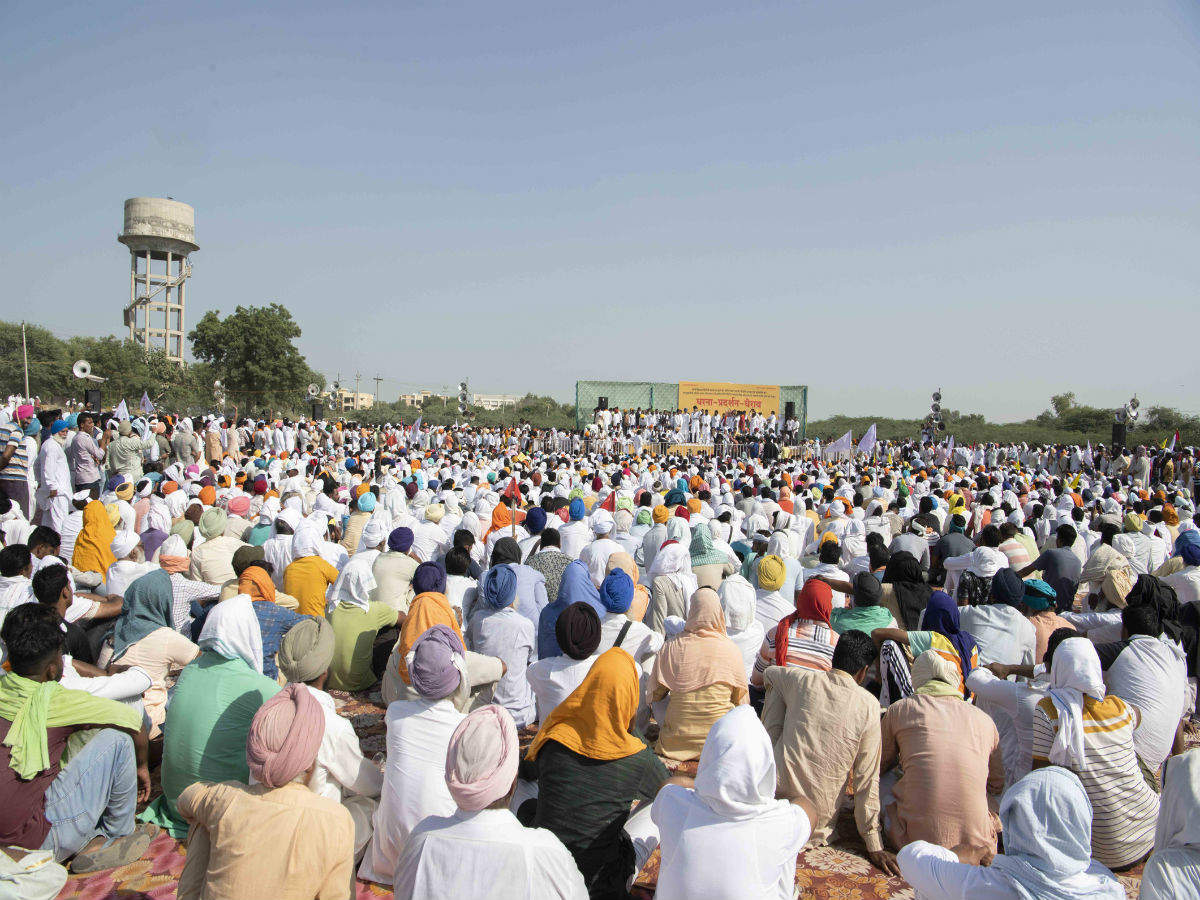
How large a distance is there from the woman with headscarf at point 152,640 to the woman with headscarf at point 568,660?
1742mm

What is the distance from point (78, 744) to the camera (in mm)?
3195

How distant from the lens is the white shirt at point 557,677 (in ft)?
11.7

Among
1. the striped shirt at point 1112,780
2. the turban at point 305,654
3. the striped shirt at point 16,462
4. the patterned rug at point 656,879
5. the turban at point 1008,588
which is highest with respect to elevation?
the striped shirt at point 16,462

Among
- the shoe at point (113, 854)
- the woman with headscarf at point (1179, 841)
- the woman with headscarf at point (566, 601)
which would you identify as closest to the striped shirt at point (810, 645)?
the woman with headscarf at point (566, 601)

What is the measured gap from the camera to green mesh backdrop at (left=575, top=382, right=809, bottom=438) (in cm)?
3055

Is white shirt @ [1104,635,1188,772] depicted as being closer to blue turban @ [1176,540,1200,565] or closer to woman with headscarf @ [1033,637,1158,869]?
woman with headscarf @ [1033,637,1158,869]

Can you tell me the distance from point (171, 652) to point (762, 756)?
308cm

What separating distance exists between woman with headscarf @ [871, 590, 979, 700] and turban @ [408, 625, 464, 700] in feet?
7.01

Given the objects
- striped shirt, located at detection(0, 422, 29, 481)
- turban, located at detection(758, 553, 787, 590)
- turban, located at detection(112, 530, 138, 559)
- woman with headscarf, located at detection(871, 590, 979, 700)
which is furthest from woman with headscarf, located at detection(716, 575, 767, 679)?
striped shirt, located at detection(0, 422, 29, 481)

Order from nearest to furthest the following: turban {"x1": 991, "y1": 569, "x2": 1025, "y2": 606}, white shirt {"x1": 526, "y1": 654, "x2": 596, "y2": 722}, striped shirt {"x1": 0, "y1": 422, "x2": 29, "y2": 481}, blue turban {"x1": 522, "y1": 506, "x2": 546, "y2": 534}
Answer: white shirt {"x1": 526, "y1": 654, "x2": 596, "y2": 722}
turban {"x1": 991, "y1": 569, "x2": 1025, "y2": 606}
blue turban {"x1": 522, "y1": 506, "x2": 546, "y2": 534}
striped shirt {"x1": 0, "y1": 422, "x2": 29, "y2": 481}

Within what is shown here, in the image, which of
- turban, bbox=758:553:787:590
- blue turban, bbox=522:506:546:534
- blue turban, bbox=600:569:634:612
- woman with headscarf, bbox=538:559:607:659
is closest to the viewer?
blue turban, bbox=600:569:634:612

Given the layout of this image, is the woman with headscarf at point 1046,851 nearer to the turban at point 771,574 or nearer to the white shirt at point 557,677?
the white shirt at point 557,677

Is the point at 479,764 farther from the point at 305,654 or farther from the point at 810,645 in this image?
the point at 810,645

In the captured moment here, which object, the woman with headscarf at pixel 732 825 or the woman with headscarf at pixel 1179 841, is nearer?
the woman with headscarf at pixel 1179 841
